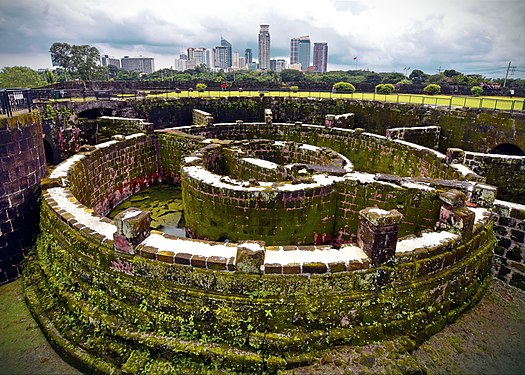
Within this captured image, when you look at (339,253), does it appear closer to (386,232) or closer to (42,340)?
(386,232)

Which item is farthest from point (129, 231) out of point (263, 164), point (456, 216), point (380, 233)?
point (263, 164)

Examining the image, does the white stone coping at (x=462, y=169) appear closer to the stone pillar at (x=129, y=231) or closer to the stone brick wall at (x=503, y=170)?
the stone brick wall at (x=503, y=170)

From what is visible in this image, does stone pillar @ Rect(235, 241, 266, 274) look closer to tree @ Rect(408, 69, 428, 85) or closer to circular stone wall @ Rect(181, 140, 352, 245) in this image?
circular stone wall @ Rect(181, 140, 352, 245)

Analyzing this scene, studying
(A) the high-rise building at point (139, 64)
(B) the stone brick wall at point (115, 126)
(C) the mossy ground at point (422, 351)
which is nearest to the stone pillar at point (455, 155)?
(C) the mossy ground at point (422, 351)

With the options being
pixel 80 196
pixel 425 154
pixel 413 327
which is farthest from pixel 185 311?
pixel 425 154

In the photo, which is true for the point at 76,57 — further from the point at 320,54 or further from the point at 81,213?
the point at 320,54

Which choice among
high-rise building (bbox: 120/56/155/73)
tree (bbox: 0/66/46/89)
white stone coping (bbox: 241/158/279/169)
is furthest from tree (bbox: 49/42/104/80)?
high-rise building (bbox: 120/56/155/73)
